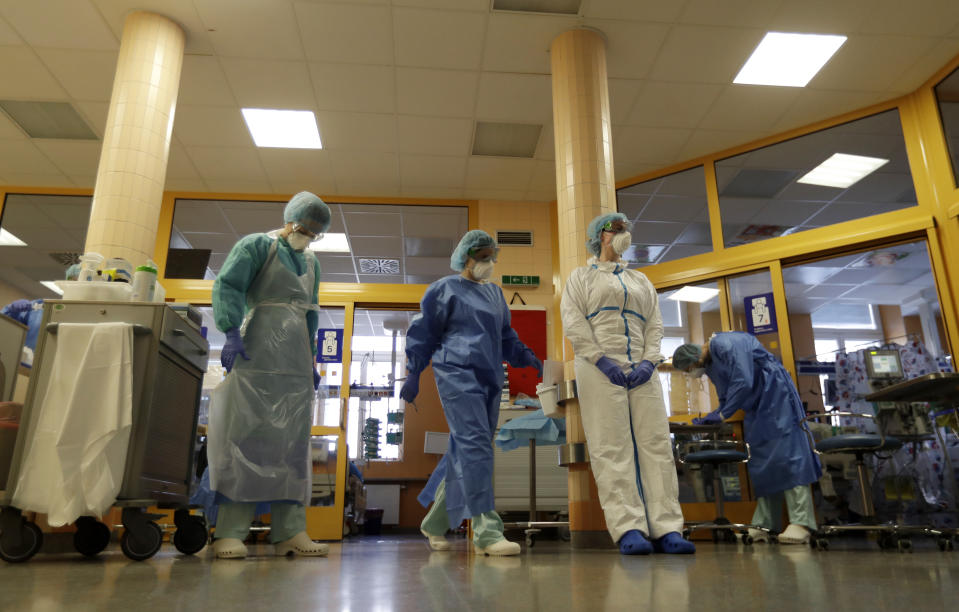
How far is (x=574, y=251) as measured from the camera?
391 cm

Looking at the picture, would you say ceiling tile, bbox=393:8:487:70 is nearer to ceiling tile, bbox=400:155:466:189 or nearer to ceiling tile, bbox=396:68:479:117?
ceiling tile, bbox=396:68:479:117

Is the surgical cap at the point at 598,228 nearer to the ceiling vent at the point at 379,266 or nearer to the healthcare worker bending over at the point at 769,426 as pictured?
the healthcare worker bending over at the point at 769,426

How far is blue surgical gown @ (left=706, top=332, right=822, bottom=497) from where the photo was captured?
163 inches

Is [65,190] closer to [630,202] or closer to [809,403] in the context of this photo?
[630,202]

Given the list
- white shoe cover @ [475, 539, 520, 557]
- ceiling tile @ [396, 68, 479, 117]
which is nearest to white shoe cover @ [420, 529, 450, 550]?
white shoe cover @ [475, 539, 520, 557]

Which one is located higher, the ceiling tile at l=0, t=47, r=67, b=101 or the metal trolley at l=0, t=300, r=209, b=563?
the ceiling tile at l=0, t=47, r=67, b=101

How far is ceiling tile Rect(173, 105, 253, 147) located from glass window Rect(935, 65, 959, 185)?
5675mm

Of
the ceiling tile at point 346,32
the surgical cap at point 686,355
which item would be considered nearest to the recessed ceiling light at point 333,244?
the ceiling tile at point 346,32

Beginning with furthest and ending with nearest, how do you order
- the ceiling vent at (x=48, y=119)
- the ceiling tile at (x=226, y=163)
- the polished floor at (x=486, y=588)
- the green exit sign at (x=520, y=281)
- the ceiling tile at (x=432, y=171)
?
the green exit sign at (x=520, y=281)
the ceiling tile at (x=432, y=171)
the ceiling tile at (x=226, y=163)
the ceiling vent at (x=48, y=119)
the polished floor at (x=486, y=588)

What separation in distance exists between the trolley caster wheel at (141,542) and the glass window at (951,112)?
227 inches

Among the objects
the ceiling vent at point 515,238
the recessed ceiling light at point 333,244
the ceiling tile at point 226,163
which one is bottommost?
the ceiling vent at point 515,238

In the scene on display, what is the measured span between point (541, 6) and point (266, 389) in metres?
3.19

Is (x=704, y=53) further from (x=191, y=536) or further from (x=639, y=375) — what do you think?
(x=191, y=536)

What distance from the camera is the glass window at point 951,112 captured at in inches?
199
